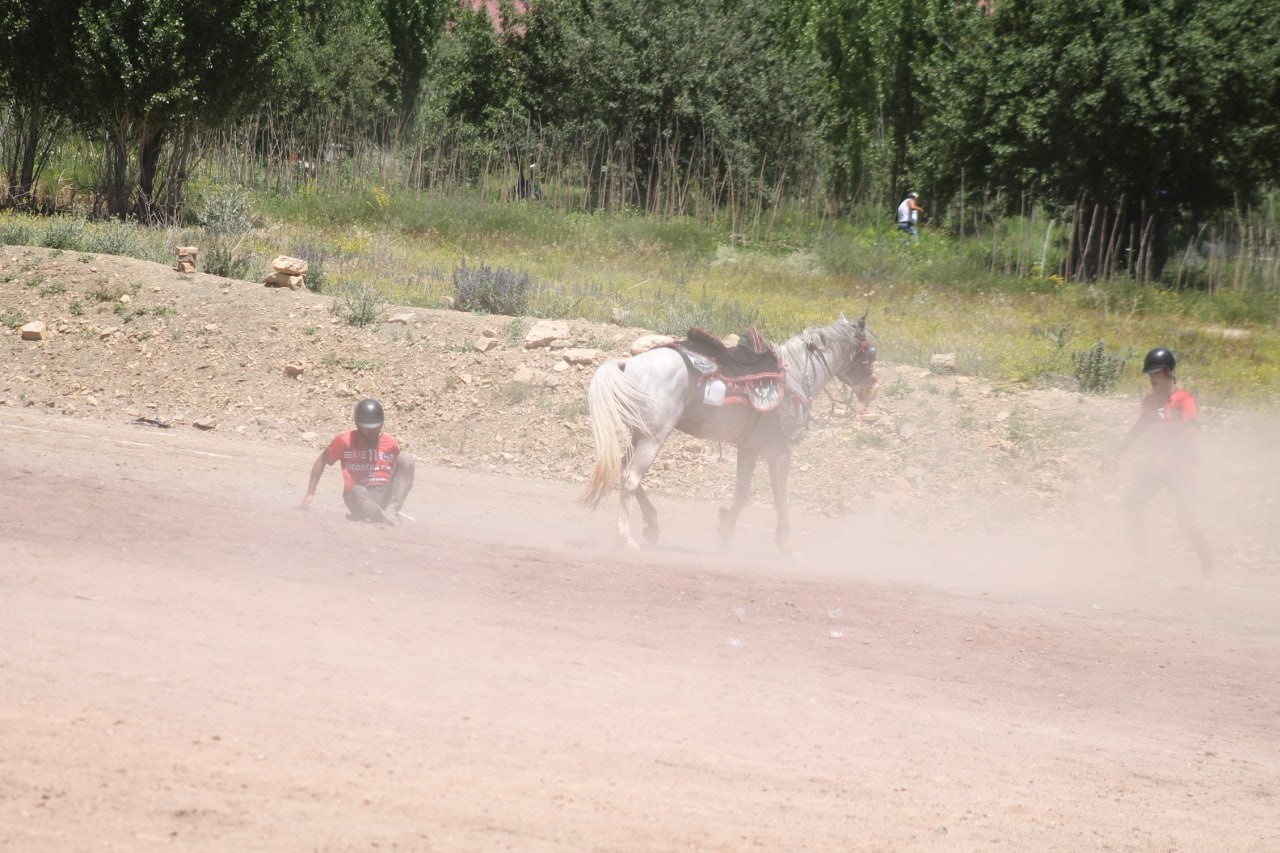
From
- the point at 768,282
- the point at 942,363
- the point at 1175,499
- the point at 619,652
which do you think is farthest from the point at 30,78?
the point at 619,652

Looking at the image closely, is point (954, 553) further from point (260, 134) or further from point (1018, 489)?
point (260, 134)

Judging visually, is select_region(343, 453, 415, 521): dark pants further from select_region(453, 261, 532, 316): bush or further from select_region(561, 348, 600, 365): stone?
select_region(453, 261, 532, 316): bush

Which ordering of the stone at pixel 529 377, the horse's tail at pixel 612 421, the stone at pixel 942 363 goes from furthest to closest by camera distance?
the stone at pixel 942 363
the stone at pixel 529 377
the horse's tail at pixel 612 421

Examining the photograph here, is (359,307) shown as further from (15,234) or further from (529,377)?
(15,234)

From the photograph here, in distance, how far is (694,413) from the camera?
11.3 meters

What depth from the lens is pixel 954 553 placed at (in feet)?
43.8

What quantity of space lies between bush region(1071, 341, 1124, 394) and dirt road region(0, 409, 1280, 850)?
638cm

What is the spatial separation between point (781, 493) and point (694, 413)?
1.09m

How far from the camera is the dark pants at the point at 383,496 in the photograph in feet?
33.3

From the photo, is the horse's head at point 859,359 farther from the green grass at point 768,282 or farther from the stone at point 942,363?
the green grass at point 768,282

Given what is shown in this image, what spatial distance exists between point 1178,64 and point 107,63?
21.7 metres

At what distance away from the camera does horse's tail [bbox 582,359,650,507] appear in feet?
34.6

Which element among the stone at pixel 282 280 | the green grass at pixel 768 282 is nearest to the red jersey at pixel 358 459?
the green grass at pixel 768 282

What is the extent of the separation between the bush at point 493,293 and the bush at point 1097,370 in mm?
7691
